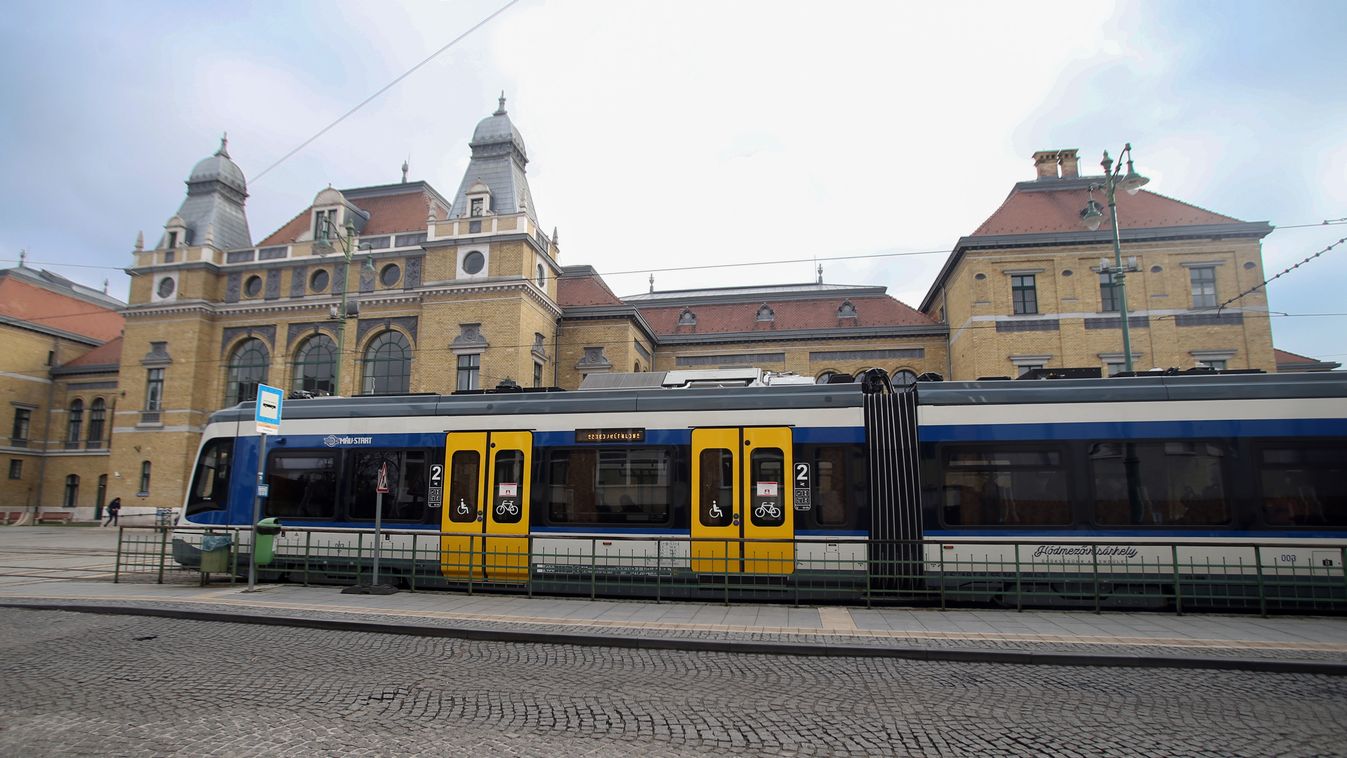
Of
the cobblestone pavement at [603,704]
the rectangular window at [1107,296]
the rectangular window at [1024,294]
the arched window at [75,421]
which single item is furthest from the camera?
the arched window at [75,421]

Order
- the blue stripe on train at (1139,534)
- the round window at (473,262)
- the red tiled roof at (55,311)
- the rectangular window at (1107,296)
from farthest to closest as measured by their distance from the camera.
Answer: the red tiled roof at (55,311) < the round window at (473,262) < the rectangular window at (1107,296) < the blue stripe on train at (1139,534)

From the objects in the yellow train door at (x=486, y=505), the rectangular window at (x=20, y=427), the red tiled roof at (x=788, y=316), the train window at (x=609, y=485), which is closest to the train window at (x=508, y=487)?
the yellow train door at (x=486, y=505)

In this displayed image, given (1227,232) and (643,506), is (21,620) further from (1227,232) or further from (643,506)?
(1227,232)

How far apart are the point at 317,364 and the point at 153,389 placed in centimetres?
992

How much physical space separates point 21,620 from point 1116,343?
1465 inches

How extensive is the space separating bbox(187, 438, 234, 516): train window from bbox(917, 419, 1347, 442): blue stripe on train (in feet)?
40.8

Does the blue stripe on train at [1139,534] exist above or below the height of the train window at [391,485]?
below

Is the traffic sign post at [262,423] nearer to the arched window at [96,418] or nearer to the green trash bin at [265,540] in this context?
the green trash bin at [265,540]

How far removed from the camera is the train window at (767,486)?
11344 millimetres

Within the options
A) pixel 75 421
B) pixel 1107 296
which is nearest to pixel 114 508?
pixel 75 421

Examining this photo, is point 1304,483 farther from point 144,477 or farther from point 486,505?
point 144,477

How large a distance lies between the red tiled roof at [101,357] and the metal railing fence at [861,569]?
45977mm

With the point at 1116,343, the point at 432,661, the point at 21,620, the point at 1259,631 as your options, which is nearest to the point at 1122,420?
the point at 1259,631

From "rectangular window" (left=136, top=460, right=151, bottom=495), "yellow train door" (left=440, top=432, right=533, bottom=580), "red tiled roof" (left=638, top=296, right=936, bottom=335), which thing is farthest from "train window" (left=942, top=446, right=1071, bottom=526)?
"rectangular window" (left=136, top=460, right=151, bottom=495)
